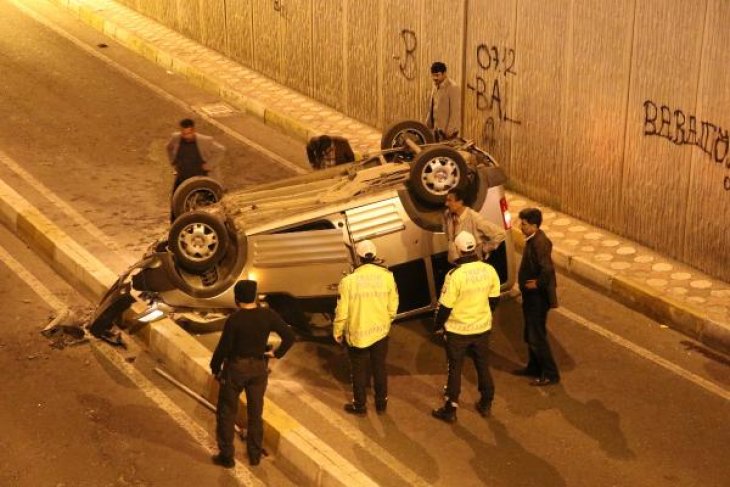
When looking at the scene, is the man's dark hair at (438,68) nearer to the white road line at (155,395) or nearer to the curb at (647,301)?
the curb at (647,301)

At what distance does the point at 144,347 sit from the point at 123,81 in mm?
8407

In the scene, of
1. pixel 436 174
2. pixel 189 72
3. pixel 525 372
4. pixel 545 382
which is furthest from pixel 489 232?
pixel 189 72

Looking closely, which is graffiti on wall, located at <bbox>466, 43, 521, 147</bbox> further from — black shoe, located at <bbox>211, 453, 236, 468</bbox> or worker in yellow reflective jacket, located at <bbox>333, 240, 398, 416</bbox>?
black shoe, located at <bbox>211, 453, 236, 468</bbox>

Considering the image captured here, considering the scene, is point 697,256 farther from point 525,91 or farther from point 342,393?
point 342,393

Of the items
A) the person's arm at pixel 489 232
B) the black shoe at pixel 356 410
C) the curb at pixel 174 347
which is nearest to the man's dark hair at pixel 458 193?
the person's arm at pixel 489 232

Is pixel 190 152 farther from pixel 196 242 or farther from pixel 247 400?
pixel 247 400

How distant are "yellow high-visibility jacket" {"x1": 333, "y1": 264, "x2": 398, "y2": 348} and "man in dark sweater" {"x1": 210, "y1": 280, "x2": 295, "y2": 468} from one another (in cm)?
63

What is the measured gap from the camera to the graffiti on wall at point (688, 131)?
41.0 ft

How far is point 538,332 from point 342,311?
5.89 ft

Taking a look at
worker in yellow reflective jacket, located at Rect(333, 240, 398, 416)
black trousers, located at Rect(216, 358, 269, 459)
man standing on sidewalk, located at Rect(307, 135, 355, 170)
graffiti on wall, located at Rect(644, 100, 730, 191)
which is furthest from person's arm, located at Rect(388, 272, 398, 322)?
graffiti on wall, located at Rect(644, 100, 730, 191)

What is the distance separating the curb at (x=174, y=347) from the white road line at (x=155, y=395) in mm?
286

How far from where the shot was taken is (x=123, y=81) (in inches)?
757

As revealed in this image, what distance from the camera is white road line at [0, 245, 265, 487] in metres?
9.77

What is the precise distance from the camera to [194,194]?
12516 mm
